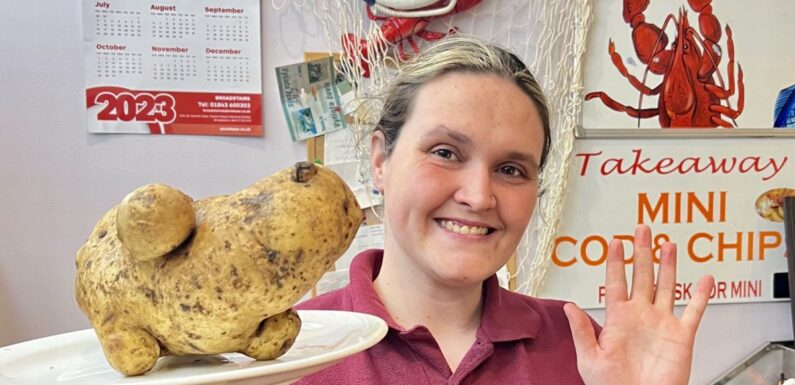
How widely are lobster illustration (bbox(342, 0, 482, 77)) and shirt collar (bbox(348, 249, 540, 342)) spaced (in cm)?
57

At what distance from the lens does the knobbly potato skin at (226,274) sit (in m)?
0.35

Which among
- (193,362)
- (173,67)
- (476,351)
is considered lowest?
(476,351)

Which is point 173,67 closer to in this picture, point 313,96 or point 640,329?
point 313,96

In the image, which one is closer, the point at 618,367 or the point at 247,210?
the point at 247,210

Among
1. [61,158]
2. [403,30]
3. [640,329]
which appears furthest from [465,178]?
[61,158]

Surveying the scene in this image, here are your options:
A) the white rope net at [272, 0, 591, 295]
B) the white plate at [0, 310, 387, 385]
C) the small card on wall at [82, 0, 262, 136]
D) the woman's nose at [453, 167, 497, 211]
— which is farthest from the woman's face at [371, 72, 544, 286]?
the small card on wall at [82, 0, 262, 136]

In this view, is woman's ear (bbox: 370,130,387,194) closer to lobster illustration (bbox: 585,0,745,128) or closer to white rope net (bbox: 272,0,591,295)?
white rope net (bbox: 272,0,591,295)

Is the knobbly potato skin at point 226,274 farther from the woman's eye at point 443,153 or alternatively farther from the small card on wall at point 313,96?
the small card on wall at point 313,96

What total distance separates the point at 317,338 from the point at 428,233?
0.30m

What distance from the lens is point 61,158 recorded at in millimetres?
1216

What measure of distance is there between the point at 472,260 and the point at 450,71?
0.79ft

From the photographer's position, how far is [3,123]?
1.19 metres

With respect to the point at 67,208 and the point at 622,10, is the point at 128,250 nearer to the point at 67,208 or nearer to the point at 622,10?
the point at 67,208

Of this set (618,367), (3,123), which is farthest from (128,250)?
(3,123)
